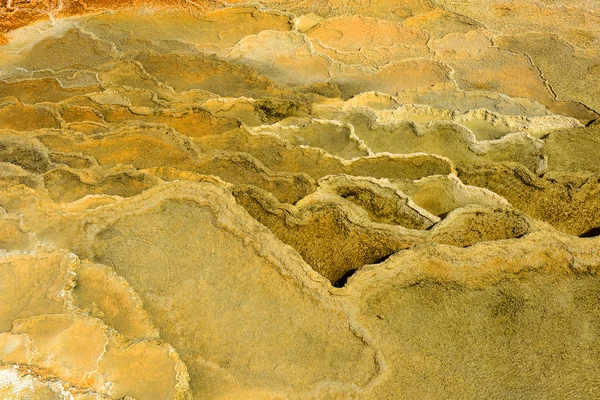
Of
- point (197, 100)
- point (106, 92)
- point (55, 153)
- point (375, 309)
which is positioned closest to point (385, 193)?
point (375, 309)

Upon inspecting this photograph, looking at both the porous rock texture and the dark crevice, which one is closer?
the porous rock texture

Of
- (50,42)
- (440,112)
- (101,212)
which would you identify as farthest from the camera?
(50,42)

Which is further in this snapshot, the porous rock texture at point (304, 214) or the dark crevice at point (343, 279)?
the dark crevice at point (343, 279)

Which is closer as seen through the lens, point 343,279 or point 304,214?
point 343,279

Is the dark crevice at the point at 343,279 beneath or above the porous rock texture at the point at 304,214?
beneath

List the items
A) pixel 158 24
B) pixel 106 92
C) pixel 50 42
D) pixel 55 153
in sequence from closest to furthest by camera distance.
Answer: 1. pixel 55 153
2. pixel 106 92
3. pixel 50 42
4. pixel 158 24

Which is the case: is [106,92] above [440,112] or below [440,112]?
above

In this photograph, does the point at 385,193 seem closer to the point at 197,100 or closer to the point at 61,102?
the point at 197,100

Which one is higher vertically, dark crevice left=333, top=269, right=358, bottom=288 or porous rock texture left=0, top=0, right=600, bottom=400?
porous rock texture left=0, top=0, right=600, bottom=400
